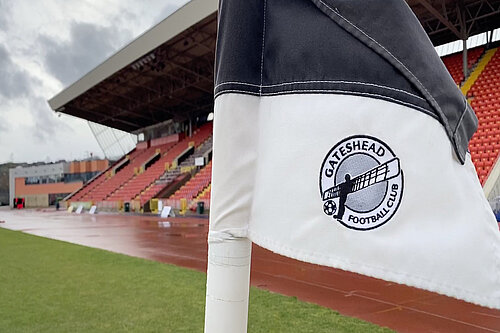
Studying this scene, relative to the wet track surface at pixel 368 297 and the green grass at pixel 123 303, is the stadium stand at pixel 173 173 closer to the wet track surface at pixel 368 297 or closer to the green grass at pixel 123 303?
the wet track surface at pixel 368 297

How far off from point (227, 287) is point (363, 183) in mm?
372

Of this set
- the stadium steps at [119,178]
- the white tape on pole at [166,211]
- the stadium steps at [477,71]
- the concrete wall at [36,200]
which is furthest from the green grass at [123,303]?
the concrete wall at [36,200]

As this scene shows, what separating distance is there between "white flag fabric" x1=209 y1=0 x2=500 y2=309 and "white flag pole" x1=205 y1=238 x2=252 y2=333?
2.7 inches

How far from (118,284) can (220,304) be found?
4.85 metres

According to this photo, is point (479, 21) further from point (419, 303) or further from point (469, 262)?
point (469, 262)

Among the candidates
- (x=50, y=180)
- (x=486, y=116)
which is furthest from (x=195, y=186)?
(x=50, y=180)

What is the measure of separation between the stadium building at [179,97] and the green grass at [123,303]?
814 cm

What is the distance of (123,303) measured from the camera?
4.39 m

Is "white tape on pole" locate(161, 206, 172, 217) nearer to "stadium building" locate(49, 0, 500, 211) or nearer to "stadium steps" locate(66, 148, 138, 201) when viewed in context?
"stadium building" locate(49, 0, 500, 211)

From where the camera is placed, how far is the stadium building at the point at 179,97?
16.4m

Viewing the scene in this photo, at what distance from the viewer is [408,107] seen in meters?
0.80

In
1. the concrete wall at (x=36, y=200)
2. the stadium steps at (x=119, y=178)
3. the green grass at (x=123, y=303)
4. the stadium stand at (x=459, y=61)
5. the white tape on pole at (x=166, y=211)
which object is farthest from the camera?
the concrete wall at (x=36, y=200)

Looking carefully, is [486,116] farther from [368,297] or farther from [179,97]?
[179,97]

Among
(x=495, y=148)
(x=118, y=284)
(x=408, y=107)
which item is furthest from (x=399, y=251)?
(x=495, y=148)
